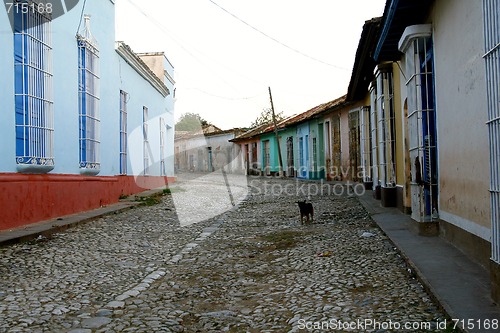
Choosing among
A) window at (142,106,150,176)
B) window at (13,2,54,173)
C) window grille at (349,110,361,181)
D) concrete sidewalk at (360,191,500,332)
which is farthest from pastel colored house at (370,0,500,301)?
window at (142,106,150,176)

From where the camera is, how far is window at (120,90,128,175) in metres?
12.8

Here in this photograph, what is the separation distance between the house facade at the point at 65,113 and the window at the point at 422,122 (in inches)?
202

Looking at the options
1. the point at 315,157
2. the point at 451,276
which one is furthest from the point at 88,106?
the point at 315,157

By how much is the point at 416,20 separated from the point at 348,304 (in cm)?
450

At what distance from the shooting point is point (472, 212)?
458 cm

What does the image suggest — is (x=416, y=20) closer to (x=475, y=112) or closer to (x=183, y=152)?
(x=475, y=112)

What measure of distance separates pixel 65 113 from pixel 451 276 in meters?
6.90

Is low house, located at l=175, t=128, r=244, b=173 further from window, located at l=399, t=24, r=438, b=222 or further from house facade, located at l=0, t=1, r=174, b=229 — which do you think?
window, located at l=399, t=24, r=438, b=222

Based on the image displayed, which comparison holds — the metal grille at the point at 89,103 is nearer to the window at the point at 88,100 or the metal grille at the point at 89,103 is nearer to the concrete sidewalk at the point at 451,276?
the window at the point at 88,100

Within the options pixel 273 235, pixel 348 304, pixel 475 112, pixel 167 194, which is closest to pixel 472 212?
pixel 475 112

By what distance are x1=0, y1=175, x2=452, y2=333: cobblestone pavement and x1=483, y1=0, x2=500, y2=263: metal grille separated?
726mm

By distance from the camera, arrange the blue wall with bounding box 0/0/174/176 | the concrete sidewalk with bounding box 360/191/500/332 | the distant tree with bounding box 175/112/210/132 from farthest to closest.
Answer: the distant tree with bounding box 175/112/210/132, the blue wall with bounding box 0/0/174/176, the concrete sidewalk with bounding box 360/191/500/332

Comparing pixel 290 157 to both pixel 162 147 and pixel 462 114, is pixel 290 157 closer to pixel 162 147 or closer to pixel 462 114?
pixel 162 147

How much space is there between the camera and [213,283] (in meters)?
4.54
